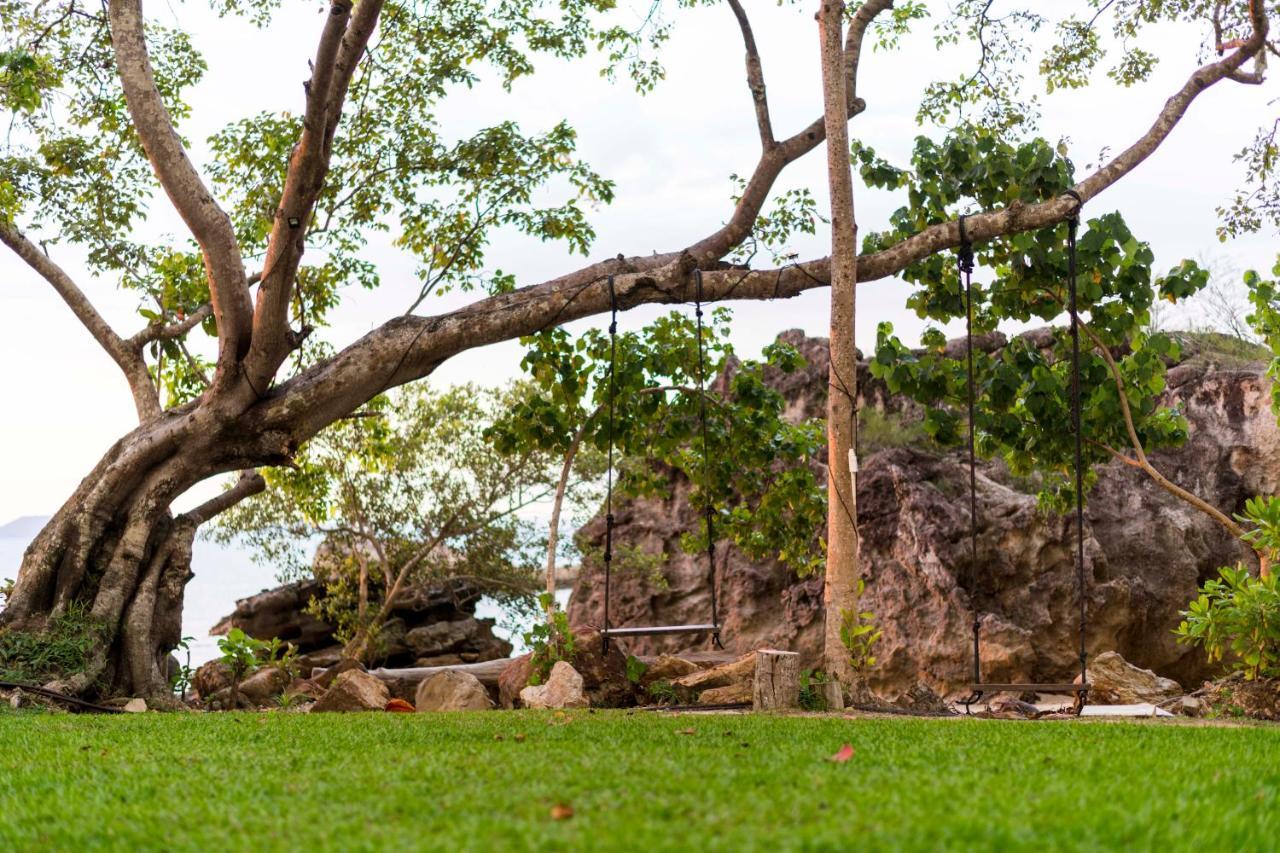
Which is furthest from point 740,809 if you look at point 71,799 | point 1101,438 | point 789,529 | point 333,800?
point 789,529

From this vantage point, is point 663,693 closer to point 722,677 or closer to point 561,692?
point 722,677

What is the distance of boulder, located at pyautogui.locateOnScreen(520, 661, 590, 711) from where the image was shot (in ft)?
24.7

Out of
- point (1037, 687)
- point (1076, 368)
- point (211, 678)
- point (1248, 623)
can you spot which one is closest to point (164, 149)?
point (1076, 368)

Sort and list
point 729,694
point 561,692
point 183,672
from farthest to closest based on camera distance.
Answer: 1. point 183,672
2. point 561,692
3. point 729,694

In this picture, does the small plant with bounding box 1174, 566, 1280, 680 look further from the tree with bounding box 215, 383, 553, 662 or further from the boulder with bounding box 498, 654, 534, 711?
the tree with bounding box 215, 383, 553, 662

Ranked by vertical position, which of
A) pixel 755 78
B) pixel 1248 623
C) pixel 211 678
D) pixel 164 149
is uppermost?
pixel 755 78

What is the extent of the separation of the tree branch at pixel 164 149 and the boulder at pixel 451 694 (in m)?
3.34

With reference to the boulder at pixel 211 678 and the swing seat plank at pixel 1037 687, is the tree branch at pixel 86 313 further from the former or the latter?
the swing seat plank at pixel 1037 687

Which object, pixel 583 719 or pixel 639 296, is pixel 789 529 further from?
pixel 583 719

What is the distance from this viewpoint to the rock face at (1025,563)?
39.5ft

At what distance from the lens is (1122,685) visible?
8.70m

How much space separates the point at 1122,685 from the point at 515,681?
4462 millimetres

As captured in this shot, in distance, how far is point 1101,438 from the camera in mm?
8594

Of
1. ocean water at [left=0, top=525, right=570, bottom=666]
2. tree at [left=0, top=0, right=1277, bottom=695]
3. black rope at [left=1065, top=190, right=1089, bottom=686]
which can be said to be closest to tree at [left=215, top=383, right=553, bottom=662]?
ocean water at [left=0, top=525, right=570, bottom=666]
